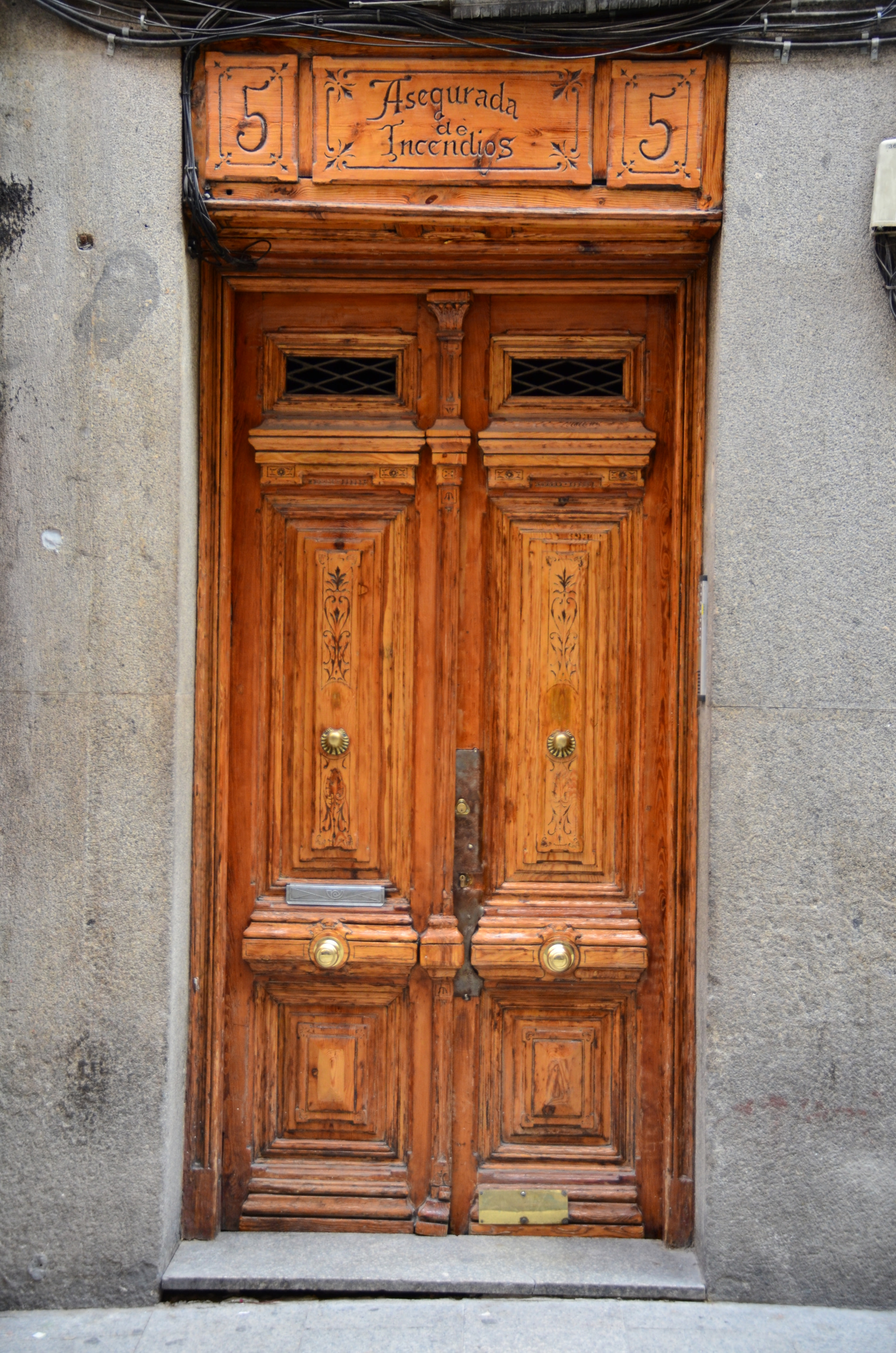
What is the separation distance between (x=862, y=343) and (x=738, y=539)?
72 cm

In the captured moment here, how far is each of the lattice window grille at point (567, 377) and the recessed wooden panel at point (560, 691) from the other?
40 cm

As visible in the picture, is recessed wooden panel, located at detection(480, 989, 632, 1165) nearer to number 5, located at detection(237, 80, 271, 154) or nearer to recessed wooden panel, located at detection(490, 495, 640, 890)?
recessed wooden panel, located at detection(490, 495, 640, 890)

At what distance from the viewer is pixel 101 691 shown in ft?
11.3

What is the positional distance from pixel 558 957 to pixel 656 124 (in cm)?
273

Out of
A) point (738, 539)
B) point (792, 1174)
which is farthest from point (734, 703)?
point (792, 1174)

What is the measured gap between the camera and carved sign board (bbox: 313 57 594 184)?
3.43 m

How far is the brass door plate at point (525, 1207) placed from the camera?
3697 mm

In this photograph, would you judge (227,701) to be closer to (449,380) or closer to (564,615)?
(564,615)

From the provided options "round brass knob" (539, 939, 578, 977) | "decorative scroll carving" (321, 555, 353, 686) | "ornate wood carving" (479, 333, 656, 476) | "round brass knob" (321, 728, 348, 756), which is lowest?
"round brass knob" (539, 939, 578, 977)

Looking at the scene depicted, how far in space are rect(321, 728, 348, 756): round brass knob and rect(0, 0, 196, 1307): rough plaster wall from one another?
1.79 ft

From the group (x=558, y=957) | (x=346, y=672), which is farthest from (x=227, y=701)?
(x=558, y=957)

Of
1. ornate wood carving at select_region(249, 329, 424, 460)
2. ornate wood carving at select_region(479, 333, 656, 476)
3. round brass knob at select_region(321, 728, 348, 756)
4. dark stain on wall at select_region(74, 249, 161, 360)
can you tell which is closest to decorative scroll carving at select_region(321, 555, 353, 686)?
round brass knob at select_region(321, 728, 348, 756)

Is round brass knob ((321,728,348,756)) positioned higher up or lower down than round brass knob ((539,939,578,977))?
higher up

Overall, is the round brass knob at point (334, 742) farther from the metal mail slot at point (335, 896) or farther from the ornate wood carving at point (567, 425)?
the ornate wood carving at point (567, 425)
